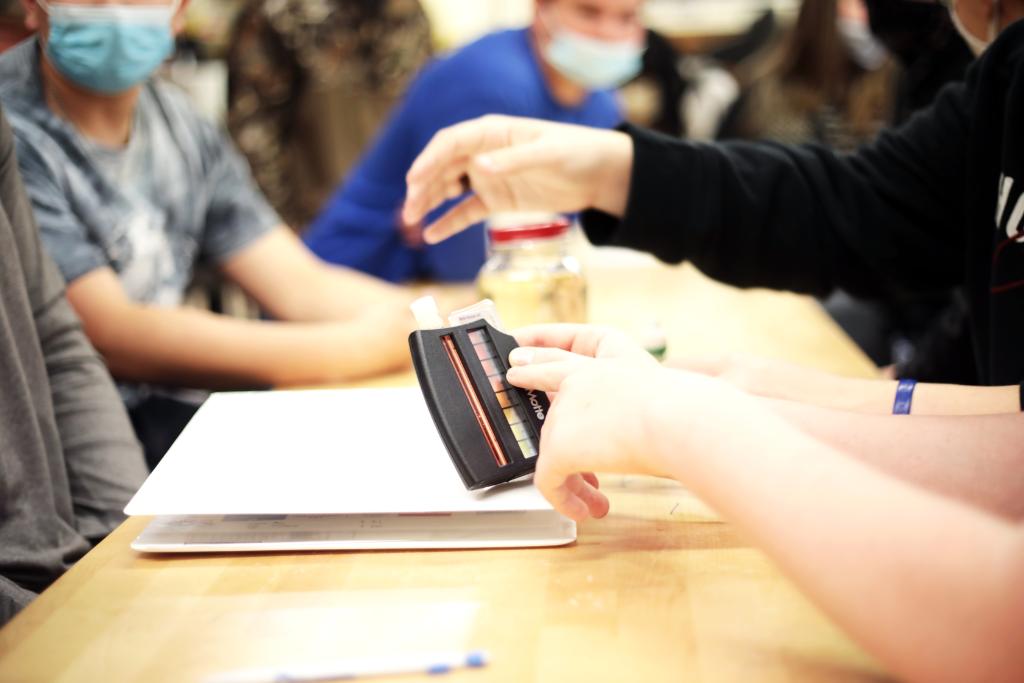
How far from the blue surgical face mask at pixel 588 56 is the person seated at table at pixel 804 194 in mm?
733

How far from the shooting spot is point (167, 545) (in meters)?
0.63

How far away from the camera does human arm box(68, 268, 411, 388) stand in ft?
3.57

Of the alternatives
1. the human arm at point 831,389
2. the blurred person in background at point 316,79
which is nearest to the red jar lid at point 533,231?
the human arm at point 831,389

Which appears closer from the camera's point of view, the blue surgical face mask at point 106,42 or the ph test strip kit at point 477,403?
the ph test strip kit at point 477,403

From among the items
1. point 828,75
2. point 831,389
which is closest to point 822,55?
point 828,75

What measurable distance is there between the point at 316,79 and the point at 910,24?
1584mm

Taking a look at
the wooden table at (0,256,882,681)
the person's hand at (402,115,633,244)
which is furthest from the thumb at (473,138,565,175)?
the wooden table at (0,256,882,681)

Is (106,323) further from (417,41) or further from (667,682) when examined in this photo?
(417,41)

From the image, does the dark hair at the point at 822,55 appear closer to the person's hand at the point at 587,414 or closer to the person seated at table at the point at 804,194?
the person seated at table at the point at 804,194

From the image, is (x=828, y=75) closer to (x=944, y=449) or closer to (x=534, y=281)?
(x=534, y=281)

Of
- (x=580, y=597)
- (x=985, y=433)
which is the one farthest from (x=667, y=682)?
(x=985, y=433)

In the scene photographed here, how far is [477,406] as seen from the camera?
25.4 inches

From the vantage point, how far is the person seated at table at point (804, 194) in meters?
0.93

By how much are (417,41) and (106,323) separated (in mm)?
1785
